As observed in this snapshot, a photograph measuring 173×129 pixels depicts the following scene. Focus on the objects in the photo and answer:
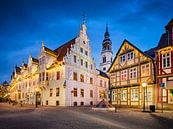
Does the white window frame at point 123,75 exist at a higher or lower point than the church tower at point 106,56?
lower

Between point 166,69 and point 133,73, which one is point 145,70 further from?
point 166,69

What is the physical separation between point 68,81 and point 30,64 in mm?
17508

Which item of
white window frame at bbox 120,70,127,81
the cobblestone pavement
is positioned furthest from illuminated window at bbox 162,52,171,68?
the cobblestone pavement

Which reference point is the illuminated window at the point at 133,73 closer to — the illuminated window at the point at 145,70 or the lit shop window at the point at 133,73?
the lit shop window at the point at 133,73

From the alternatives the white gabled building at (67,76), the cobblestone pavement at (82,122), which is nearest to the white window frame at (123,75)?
the white gabled building at (67,76)

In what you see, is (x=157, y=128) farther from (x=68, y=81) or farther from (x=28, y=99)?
(x=28, y=99)

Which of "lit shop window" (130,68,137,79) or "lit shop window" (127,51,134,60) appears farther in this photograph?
"lit shop window" (127,51,134,60)

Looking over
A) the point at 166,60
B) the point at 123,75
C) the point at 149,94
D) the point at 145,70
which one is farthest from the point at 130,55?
the point at 149,94

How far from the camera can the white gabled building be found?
3538 centimetres

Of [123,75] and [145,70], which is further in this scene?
[123,75]

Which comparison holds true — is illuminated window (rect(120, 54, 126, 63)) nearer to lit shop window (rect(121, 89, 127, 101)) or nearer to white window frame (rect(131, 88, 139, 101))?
lit shop window (rect(121, 89, 127, 101))

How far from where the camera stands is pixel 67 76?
3525cm

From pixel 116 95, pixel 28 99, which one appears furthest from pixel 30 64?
pixel 116 95

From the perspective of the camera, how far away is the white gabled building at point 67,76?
116 ft
